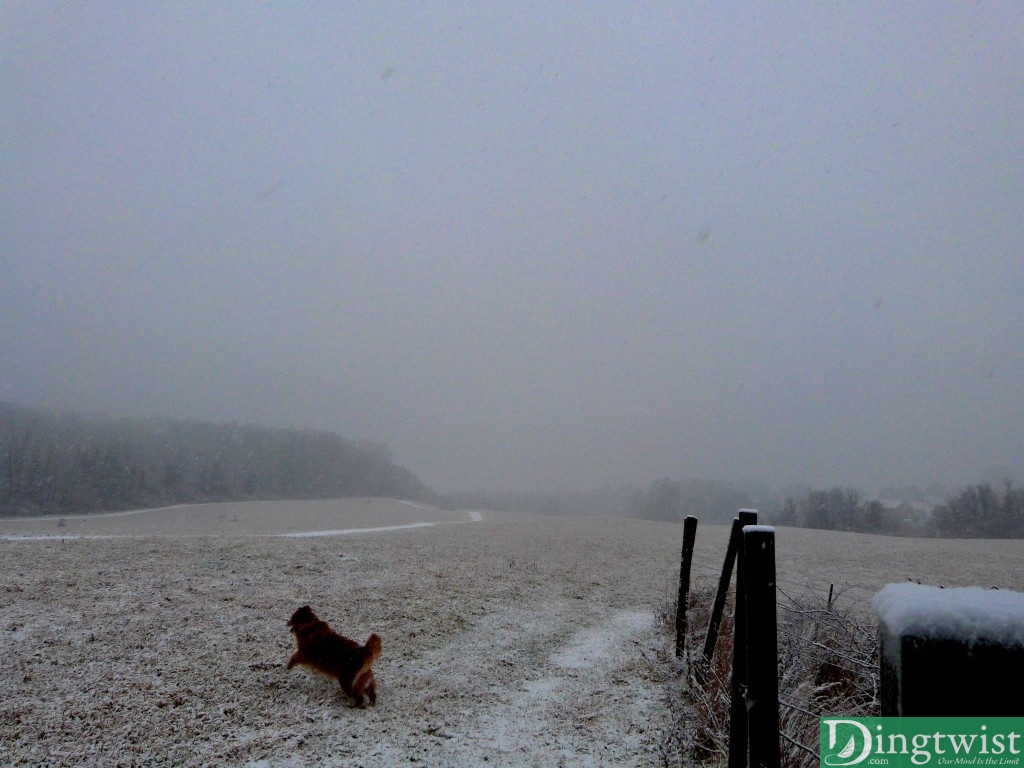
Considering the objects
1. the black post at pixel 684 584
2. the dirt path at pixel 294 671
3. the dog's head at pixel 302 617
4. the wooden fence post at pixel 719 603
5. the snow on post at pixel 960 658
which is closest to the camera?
the snow on post at pixel 960 658

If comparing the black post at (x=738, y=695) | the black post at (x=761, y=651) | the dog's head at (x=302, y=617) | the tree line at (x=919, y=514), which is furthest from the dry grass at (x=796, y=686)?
the tree line at (x=919, y=514)

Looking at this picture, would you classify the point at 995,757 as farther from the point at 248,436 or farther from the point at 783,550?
the point at 248,436

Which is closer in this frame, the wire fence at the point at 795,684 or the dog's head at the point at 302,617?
the wire fence at the point at 795,684

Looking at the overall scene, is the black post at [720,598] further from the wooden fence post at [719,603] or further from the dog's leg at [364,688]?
the dog's leg at [364,688]

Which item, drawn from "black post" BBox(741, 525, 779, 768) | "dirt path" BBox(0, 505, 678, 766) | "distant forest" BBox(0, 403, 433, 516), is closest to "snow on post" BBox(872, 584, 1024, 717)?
"black post" BBox(741, 525, 779, 768)

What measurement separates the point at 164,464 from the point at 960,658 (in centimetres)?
6930

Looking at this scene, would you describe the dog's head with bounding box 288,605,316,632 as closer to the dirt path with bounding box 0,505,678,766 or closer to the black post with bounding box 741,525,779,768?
the dirt path with bounding box 0,505,678,766

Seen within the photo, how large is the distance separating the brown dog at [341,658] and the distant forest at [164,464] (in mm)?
56073

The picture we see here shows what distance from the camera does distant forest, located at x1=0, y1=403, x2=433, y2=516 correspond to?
167ft

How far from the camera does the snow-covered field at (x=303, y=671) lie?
4910 millimetres

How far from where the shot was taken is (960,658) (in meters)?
1.62

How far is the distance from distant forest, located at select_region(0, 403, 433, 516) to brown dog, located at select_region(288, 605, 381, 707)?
56.1m

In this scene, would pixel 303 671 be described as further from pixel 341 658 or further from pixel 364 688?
pixel 364 688

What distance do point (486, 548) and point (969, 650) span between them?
55.8 ft
